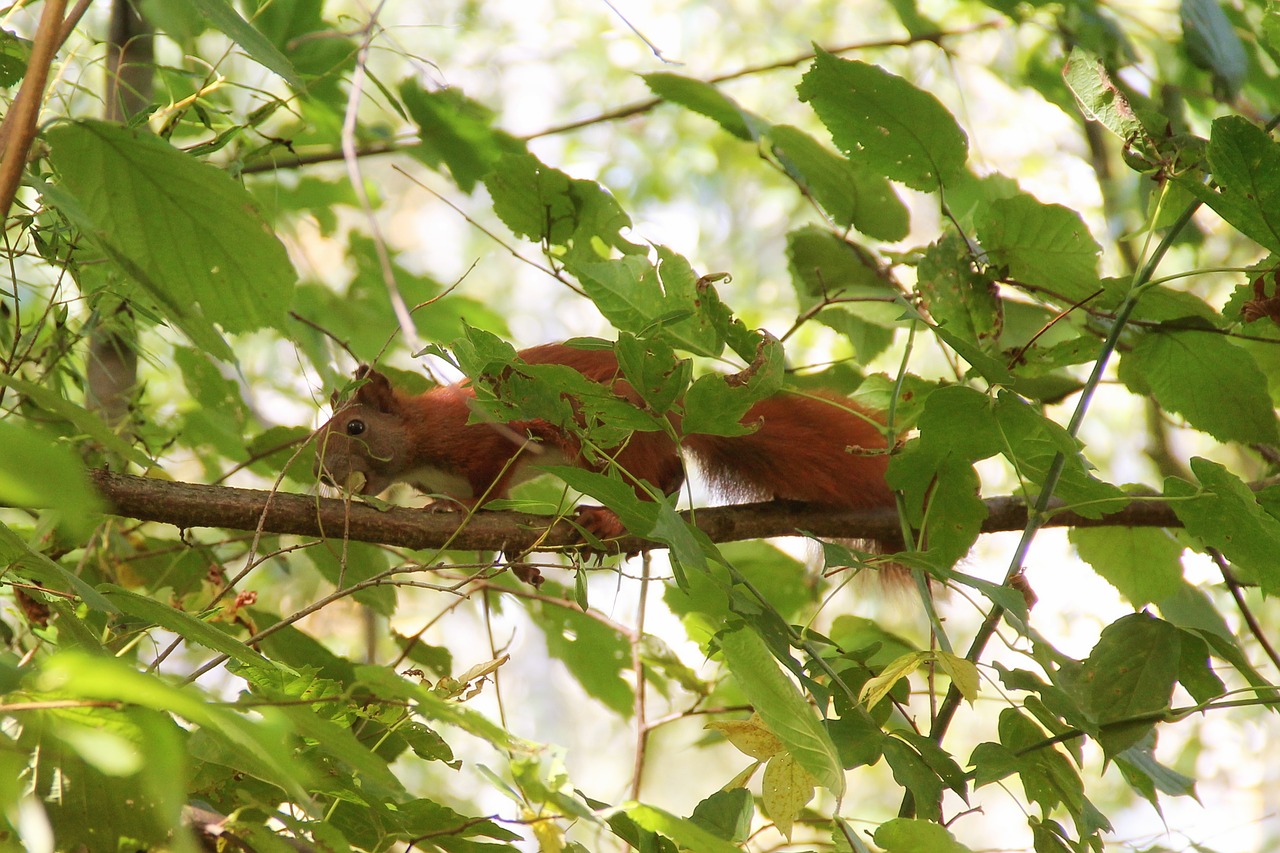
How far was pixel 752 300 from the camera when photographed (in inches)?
258

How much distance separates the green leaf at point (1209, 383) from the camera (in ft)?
4.64

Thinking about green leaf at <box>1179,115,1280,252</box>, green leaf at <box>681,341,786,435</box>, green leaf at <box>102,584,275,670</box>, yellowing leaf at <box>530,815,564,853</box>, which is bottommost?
yellowing leaf at <box>530,815,564,853</box>

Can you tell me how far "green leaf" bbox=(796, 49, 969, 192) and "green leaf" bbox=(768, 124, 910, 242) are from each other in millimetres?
326

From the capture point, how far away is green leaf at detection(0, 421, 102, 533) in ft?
1.55

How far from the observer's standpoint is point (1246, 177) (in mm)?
1085

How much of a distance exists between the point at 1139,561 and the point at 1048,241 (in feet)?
2.04

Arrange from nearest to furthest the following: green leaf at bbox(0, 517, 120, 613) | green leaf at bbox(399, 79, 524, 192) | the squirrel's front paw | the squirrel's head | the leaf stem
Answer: green leaf at bbox(0, 517, 120, 613) → the leaf stem → green leaf at bbox(399, 79, 524, 192) → the squirrel's front paw → the squirrel's head

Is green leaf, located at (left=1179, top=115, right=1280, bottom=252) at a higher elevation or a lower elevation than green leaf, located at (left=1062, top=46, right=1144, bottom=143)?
lower

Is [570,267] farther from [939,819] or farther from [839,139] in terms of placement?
[939,819]

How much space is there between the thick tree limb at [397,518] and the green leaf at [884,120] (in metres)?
0.56

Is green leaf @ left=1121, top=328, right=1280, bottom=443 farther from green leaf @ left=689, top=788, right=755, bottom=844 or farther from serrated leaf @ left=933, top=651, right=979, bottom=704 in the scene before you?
green leaf @ left=689, top=788, right=755, bottom=844

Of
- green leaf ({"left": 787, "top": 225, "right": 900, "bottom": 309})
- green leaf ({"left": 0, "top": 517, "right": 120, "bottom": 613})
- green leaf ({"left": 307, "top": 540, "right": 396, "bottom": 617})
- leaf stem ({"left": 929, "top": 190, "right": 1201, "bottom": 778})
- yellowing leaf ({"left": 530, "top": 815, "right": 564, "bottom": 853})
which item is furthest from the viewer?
green leaf ({"left": 787, "top": 225, "right": 900, "bottom": 309})

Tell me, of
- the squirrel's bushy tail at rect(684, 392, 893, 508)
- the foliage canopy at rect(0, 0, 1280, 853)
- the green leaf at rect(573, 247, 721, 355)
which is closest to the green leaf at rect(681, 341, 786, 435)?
the foliage canopy at rect(0, 0, 1280, 853)

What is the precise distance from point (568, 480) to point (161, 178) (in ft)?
1.72
